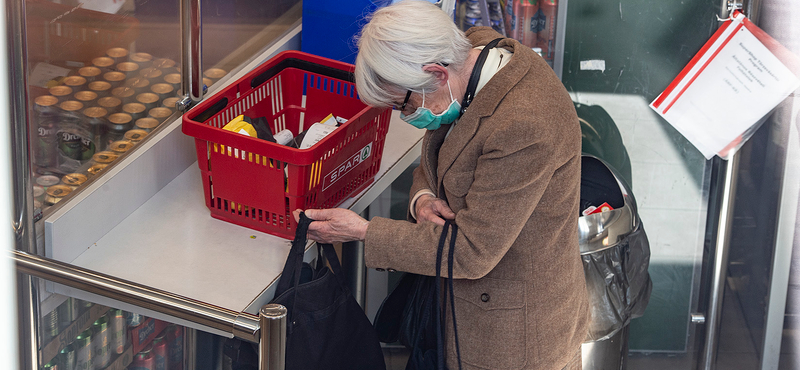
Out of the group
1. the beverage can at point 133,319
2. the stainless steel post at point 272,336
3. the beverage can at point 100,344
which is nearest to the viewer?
the stainless steel post at point 272,336

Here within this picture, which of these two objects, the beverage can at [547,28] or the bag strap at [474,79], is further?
the beverage can at [547,28]

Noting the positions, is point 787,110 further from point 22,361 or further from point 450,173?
point 22,361

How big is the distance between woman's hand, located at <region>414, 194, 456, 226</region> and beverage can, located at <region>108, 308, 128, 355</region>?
88 cm

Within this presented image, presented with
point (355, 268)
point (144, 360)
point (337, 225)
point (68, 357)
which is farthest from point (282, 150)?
point (355, 268)

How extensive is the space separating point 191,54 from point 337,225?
2.35 ft

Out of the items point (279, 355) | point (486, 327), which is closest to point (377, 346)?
point (486, 327)

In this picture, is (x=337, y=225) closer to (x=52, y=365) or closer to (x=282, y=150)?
(x=282, y=150)

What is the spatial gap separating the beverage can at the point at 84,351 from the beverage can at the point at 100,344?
0.02m

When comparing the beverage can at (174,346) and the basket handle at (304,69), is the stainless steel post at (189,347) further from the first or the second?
the basket handle at (304,69)

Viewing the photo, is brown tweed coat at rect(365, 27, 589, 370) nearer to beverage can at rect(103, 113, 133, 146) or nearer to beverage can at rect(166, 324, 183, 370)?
beverage can at rect(103, 113, 133, 146)

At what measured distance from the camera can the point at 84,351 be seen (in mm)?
1795

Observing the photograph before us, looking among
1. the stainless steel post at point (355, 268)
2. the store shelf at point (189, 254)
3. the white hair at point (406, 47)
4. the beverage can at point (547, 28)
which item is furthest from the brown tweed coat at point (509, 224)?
the beverage can at point (547, 28)

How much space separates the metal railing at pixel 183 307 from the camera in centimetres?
124

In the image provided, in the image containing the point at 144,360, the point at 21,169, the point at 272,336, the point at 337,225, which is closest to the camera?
the point at 272,336
